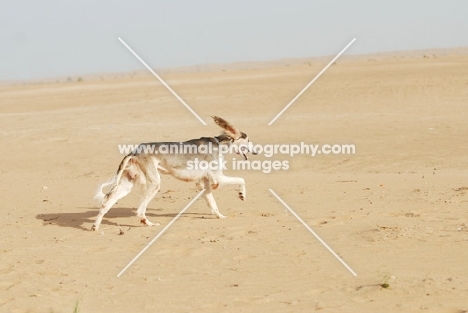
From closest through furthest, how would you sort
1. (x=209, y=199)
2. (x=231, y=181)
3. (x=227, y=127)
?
(x=209, y=199)
(x=231, y=181)
(x=227, y=127)

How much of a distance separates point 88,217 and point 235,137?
2.90 m

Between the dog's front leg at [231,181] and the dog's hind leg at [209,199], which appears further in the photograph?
the dog's front leg at [231,181]

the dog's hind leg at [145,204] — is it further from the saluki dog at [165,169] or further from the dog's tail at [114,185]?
the dog's tail at [114,185]

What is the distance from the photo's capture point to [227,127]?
1192 centimetres

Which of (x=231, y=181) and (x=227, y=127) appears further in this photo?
(x=227, y=127)

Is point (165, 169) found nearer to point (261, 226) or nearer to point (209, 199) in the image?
point (209, 199)

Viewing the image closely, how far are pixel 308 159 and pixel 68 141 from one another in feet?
28.5

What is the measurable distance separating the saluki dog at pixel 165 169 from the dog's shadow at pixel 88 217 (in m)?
0.45

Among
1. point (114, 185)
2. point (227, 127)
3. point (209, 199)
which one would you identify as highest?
point (227, 127)

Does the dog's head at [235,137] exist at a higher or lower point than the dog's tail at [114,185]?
higher

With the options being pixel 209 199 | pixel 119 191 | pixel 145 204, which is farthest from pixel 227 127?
pixel 119 191

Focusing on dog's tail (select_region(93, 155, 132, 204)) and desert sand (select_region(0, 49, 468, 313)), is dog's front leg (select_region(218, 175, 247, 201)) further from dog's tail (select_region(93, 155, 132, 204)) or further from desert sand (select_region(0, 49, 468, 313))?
dog's tail (select_region(93, 155, 132, 204))

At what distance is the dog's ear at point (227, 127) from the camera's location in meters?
11.9

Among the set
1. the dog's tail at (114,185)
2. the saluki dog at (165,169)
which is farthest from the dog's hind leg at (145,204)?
the dog's tail at (114,185)
